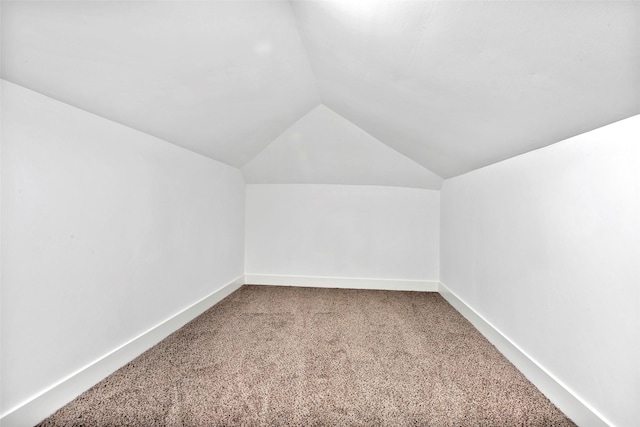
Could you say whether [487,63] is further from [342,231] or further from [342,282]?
[342,282]

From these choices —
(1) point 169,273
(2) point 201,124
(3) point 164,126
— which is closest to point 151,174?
(3) point 164,126

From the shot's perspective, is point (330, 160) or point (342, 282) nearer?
point (330, 160)

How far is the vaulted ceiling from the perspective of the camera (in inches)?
43.0

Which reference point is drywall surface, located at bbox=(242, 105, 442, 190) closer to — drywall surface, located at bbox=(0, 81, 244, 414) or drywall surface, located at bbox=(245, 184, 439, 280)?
drywall surface, located at bbox=(245, 184, 439, 280)

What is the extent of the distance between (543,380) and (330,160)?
2786 millimetres

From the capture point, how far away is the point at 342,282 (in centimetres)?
416

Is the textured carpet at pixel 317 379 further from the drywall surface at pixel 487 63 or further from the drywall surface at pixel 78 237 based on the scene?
the drywall surface at pixel 487 63

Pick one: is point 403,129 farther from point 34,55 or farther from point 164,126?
point 34,55

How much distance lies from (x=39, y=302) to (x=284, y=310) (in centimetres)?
203

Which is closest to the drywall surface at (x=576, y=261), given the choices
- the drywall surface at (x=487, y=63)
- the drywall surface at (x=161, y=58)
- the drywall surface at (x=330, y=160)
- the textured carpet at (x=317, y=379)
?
the drywall surface at (x=487, y=63)

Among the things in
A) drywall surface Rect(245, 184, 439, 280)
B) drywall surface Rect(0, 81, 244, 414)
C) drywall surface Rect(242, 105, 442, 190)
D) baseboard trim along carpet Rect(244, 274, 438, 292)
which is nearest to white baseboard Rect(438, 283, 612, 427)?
baseboard trim along carpet Rect(244, 274, 438, 292)

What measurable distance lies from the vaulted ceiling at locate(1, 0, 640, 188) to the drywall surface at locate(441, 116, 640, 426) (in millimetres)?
168

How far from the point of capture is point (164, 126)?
2172 millimetres

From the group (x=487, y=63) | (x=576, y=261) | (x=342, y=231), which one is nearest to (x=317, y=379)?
(x=576, y=261)
